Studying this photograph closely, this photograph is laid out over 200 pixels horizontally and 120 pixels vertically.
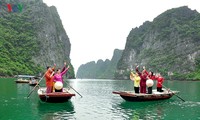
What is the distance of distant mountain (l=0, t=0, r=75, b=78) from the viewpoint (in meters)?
127

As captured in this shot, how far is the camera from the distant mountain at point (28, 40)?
127250 millimetres

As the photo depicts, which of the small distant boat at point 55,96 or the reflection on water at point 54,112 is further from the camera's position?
the small distant boat at point 55,96

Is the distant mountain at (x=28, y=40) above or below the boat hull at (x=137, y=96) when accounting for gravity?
above

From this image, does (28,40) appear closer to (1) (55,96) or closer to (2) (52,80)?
(2) (52,80)

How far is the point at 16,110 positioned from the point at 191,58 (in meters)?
158

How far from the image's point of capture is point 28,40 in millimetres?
151625

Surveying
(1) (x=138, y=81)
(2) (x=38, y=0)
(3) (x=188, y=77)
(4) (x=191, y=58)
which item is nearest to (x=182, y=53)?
(4) (x=191, y=58)

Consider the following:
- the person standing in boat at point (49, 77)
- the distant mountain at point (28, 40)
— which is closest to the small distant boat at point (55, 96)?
the person standing in boat at point (49, 77)

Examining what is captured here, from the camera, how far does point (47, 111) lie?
20.9 meters

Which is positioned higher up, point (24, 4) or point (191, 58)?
point (24, 4)

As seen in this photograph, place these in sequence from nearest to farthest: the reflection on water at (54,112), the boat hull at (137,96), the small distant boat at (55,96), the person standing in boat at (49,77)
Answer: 1. the reflection on water at (54,112)
2. the small distant boat at (55,96)
3. the person standing in boat at (49,77)
4. the boat hull at (137,96)

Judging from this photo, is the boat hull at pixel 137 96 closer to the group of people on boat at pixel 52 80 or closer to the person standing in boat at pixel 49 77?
the group of people on boat at pixel 52 80

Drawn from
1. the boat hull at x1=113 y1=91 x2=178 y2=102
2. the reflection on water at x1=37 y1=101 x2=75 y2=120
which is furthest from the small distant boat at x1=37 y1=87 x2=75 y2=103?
the boat hull at x1=113 y1=91 x2=178 y2=102

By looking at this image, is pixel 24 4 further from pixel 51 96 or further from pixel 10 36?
pixel 51 96
